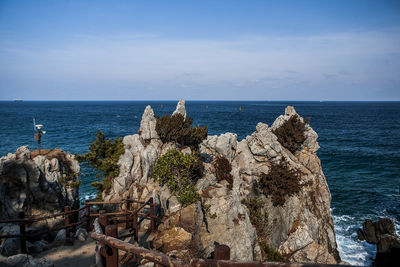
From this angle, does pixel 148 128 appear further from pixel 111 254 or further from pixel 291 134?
pixel 111 254

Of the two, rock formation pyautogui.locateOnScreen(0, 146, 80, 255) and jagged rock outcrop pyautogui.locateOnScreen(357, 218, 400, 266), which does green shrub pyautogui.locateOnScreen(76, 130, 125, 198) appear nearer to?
rock formation pyautogui.locateOnScreen(0, 146, 80, 255)

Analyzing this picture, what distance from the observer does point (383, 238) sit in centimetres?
2261

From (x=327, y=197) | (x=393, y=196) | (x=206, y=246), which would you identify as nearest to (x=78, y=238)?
(x=206, y=246)

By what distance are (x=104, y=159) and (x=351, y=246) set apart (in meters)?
21.8


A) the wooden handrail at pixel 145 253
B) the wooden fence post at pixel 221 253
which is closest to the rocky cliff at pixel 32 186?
the wooden handrail at pixel 145 253

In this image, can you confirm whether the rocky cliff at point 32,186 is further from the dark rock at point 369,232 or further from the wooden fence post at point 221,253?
the dark rock at point 369,232

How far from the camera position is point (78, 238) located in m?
13.0

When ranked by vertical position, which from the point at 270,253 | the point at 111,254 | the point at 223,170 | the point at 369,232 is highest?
the point at 111,254

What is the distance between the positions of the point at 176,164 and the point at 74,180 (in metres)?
8.57

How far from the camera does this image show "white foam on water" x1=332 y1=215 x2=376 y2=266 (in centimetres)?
2112

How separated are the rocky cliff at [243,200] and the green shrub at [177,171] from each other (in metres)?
0.57

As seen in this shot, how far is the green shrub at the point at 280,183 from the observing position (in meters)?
19.6

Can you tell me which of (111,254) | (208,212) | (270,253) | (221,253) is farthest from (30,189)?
(221,253)

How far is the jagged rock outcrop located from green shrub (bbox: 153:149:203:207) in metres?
16.3
